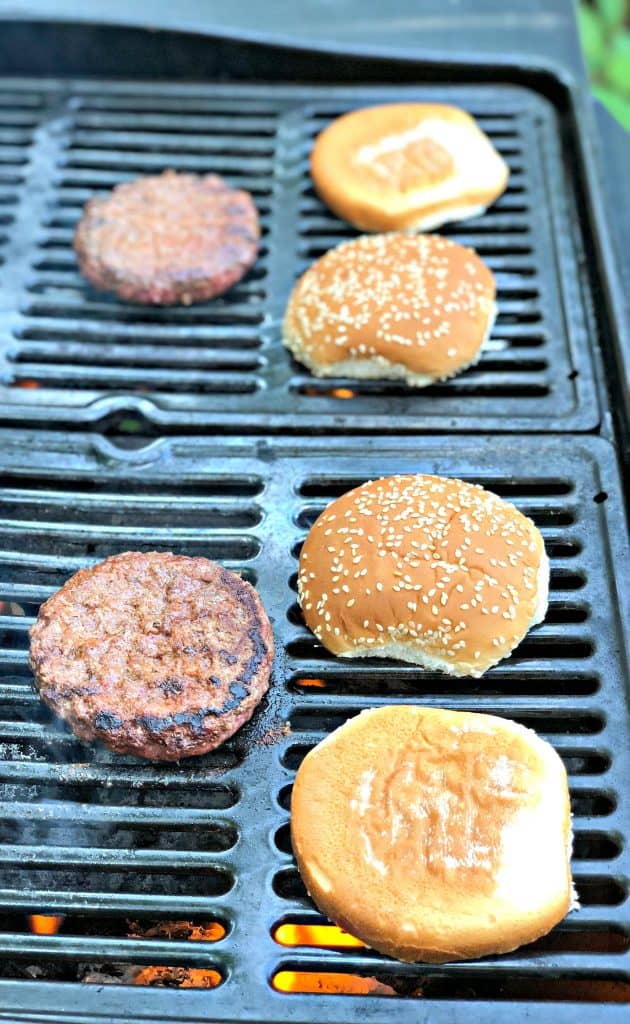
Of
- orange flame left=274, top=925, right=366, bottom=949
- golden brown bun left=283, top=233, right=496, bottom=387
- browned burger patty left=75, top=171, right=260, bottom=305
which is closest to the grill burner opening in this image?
orange flame left=274, top=925, right=366, bottom=949

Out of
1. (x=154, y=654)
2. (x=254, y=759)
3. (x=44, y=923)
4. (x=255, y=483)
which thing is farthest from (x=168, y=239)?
(x=44, y=923)

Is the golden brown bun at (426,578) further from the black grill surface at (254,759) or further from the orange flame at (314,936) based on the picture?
the orange flame at (314,936)

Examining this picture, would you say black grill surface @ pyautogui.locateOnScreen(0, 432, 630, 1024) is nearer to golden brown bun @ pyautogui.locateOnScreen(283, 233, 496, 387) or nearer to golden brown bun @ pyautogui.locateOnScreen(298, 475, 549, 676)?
golden brown bun @ pyautogui.locateOnScreen(298, 475, 549, 676)

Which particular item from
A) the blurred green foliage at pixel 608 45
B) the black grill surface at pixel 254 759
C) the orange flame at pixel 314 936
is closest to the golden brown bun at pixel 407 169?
the black grill surface at pixel 254 759

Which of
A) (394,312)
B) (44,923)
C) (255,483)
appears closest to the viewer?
(44,923)

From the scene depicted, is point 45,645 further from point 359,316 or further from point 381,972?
point 359,316

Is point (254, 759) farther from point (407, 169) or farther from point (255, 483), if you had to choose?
point (407, 169)
